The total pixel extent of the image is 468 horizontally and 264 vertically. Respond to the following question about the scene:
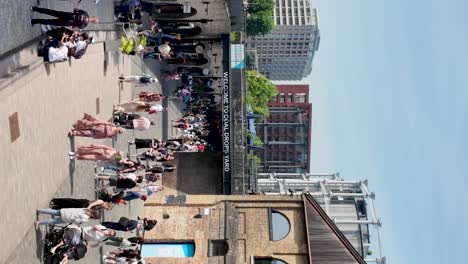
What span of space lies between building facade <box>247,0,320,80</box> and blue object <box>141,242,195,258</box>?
12596 cm

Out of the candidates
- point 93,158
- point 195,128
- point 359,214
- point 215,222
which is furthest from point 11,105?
point 359,214

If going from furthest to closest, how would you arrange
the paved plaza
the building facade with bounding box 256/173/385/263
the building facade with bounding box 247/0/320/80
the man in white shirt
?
the building facade with bounding box 247/0/320/80 < the building facade with bounding box 256/173/385/263 < the man in white shirt < the paved plaza

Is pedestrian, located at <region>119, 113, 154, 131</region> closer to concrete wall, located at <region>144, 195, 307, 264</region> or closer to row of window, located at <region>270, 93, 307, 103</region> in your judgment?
concrete wall, located at <region>144, 195, 307, 264</region>

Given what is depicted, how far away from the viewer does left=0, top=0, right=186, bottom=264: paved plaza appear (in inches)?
493

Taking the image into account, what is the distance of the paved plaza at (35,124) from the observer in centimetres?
1252

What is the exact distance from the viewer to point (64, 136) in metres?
16.5

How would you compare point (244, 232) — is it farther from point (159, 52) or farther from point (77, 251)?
point (77, 251)

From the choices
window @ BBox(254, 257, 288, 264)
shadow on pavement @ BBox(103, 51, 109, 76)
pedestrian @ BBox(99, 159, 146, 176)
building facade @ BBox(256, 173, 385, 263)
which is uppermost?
shadow on pavement @ BBox(103, 51, 109, 76)

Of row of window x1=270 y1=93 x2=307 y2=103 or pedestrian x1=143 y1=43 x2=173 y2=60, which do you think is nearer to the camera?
pedestrian x1=143 y1=43 x2=173 y2=60

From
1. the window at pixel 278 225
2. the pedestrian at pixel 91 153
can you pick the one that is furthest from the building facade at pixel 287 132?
the pedestrian at pixel 91 153

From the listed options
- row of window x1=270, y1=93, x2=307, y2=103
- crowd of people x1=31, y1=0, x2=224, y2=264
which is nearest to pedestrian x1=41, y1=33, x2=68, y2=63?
crowd of people x1=31, y1=0, x2=224, y2=264

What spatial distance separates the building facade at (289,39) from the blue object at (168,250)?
125963 millimetres

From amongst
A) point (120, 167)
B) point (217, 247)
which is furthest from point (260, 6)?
point (120, 167)

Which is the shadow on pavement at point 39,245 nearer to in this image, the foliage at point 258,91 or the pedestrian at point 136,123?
the pedestrian at point 136,123
